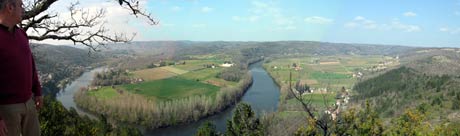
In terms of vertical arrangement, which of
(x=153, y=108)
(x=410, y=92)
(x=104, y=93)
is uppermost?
(x=153, y=108)

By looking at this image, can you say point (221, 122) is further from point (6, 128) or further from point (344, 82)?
point (344, 82)

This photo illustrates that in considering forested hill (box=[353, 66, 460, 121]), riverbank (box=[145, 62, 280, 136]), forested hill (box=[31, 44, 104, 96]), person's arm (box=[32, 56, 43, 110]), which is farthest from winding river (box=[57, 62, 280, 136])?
person's arm (box=[32, 56, 43, 110])

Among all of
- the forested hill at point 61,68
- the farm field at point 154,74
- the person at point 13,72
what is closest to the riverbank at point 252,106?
the forested hill at point 61,68

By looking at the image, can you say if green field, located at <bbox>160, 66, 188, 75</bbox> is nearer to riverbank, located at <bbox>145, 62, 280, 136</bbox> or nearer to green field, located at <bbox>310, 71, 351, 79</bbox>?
riverbank, located at <bbox>145, 62, 280, 136</bbox>

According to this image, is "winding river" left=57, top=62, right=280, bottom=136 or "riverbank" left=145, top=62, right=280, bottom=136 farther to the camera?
"winding river" left=57, top=62, right=280, bottom=136

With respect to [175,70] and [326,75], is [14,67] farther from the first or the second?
[326,75]

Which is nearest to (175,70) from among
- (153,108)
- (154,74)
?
(154,74)

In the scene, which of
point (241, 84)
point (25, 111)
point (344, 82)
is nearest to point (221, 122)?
point (241, 84)
